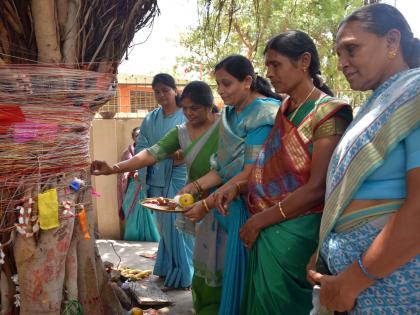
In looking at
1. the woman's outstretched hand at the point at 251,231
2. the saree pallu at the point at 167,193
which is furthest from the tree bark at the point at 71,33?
the saree pallu at the point at 167,193

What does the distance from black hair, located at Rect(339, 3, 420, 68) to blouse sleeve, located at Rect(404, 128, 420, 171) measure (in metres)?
0.37

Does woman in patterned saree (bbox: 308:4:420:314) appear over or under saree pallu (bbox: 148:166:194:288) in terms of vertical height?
over

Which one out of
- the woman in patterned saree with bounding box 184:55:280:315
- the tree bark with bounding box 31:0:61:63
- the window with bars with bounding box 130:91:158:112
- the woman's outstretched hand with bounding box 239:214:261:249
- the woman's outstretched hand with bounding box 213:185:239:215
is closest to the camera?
the tree bark with bounding box 31:0:61:63

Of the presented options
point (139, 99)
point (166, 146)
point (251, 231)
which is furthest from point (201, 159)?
point (139, 99)

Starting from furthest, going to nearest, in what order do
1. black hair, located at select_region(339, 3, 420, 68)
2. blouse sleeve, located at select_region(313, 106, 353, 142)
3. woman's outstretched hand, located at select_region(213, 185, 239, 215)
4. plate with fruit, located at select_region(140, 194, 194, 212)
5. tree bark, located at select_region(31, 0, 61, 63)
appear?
plate with fruit, located at select_region(140, 194, 194, 212) → woman's outstretched hand, located at select_region(213, 185, 239, 215) → tree bark, located at select_region(31, 0, 61, 63) → blouse sleeve, located at select_region(313, 106, 353, 142) → black hair, located at select_region(339, 3, 420, 68)

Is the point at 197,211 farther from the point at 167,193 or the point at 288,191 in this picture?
the point at 167,193

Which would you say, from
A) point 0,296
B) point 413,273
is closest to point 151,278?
point 0,296

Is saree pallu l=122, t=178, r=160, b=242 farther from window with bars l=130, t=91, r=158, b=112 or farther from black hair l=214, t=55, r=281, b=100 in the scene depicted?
window with bars l=130, t=91, r=158, b=112

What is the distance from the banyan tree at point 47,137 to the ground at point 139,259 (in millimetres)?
1348

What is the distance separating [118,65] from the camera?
258 centimetres

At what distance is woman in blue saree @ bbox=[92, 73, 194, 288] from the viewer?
4.23 m

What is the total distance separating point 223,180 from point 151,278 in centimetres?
185

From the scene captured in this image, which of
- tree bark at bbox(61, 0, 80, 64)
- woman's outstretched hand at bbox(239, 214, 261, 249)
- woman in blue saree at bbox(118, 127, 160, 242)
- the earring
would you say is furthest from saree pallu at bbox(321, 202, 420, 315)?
woman in blue saree at bbox(118, 127, 160, 242)

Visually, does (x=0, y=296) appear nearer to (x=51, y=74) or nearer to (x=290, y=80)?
(x=51, y=74)
